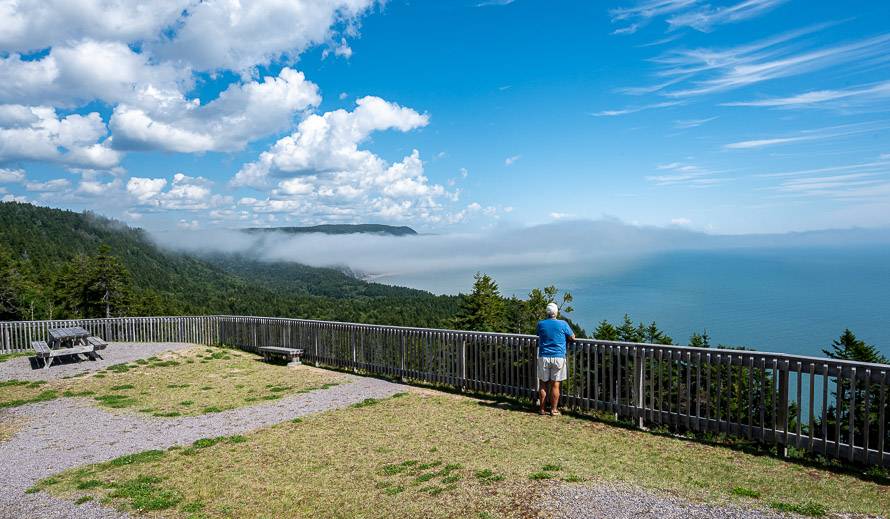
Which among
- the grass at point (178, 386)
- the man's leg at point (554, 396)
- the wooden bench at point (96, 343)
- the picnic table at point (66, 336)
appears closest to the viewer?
the man's leg at point (554, 396)

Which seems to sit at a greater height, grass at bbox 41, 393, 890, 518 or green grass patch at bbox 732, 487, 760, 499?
green grass patch at bbox 732, 487, 760, 499

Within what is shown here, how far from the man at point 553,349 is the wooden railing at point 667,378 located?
0.41 meters

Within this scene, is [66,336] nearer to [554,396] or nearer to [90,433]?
[90,433]

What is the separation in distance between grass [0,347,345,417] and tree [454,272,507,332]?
27.9m

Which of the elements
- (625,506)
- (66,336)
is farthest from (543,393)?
(66,336)

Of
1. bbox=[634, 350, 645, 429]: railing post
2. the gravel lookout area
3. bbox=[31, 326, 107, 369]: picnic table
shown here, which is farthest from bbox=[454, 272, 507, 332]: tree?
bbox=[634, 350, 645, 429]: railing post

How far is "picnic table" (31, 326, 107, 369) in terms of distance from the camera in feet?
46.6

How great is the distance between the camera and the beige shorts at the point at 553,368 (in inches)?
323

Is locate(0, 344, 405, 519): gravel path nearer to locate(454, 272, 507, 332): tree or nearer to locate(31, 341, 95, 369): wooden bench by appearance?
locate(31, 341, 95, 369): wooden bench

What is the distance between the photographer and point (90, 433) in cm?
821

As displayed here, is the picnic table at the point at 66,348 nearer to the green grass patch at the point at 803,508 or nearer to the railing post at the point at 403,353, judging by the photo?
the railing post at the point at 403,353

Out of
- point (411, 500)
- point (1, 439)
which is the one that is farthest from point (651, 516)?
point (1, 439)

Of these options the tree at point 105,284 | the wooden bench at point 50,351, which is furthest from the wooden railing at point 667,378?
the tree at point 105,284

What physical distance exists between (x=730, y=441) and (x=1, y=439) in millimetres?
10285
